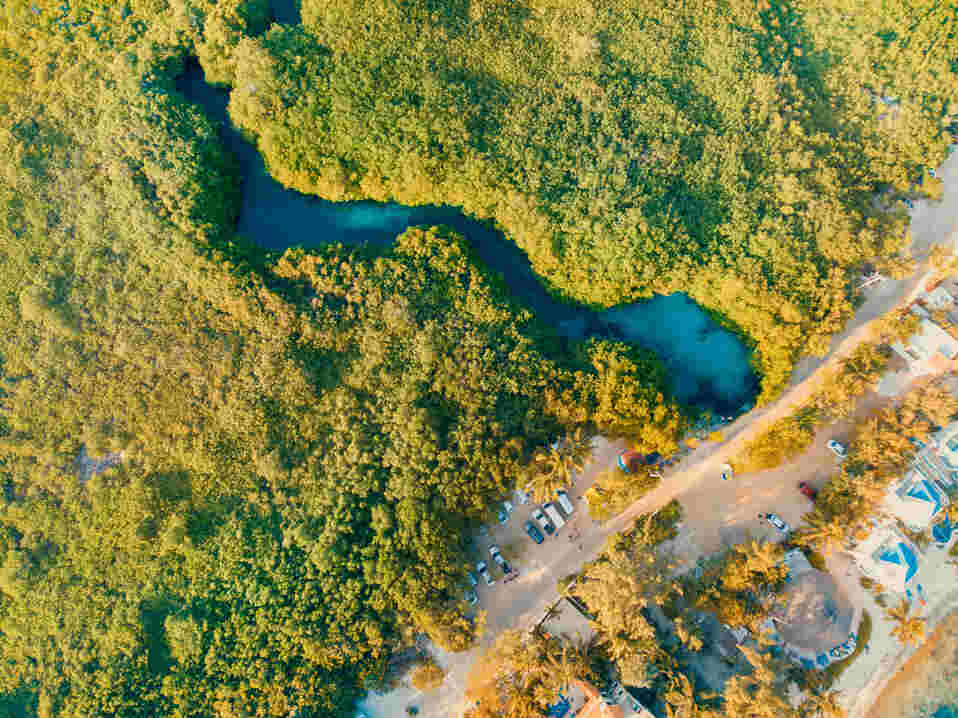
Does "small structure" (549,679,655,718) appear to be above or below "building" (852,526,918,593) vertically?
below

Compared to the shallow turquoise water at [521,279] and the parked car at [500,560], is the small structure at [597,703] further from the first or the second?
the shallow turquoise water at [521,279]

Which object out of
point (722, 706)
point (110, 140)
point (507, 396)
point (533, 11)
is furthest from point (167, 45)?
point (722, 706)

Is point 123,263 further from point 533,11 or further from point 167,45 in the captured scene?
point 533,11

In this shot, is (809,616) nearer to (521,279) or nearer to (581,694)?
(581,694)

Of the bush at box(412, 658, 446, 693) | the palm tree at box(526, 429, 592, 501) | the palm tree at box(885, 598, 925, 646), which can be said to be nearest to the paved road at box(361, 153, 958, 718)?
the bush at box(412, 658, 446, 693)

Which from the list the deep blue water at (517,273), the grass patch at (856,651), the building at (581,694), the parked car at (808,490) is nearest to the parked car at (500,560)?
the building at (581,694)

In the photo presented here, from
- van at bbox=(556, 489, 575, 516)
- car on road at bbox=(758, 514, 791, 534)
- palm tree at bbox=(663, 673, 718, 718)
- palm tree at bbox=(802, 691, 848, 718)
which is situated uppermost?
car on road at bbox=(758, 514, 791, 534)

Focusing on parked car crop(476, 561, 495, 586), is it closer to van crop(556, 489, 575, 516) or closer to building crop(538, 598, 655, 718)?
building crop(538, 598, 655, 718)

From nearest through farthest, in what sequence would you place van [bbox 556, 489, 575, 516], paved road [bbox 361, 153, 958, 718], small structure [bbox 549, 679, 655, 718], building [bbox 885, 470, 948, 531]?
small structure [bbox 549, 679, 655, 718], building [bbox 885, 470, 948, 531], paved road [bbox 361, 153, 958, 718], van [bbox 556, 489, 575, 516]
